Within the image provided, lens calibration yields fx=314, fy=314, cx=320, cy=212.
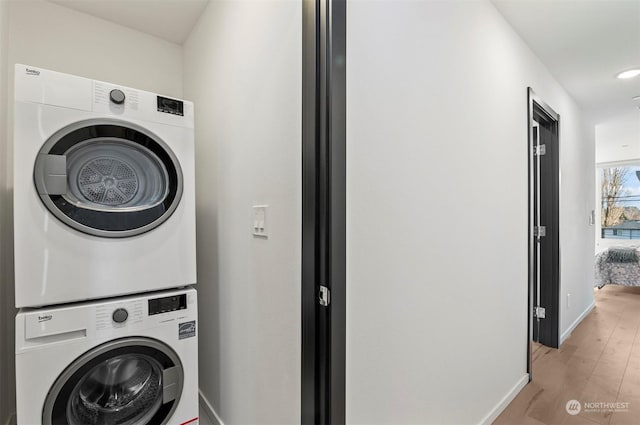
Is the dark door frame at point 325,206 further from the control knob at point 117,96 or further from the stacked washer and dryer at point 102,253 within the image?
the control knob at point 117,96

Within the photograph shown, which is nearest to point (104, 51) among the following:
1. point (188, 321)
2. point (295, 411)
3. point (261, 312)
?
point (188, 321)

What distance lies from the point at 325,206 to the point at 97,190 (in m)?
1.02

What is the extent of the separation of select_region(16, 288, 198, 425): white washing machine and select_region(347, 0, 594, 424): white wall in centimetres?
85

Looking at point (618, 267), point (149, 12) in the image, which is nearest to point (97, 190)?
point (149, 12)

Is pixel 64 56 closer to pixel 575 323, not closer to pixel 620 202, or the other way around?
pixel 575 323

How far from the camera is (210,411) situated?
5.91ft

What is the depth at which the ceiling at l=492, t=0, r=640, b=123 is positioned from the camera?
71.7 inches

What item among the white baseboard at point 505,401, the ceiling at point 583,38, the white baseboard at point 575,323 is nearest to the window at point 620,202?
the white baseboard at point 575,323

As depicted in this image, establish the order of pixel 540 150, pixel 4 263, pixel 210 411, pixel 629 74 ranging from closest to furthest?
pixel 4 263 → pixel 210 411 → pixel 629 74 → pixel 540 150

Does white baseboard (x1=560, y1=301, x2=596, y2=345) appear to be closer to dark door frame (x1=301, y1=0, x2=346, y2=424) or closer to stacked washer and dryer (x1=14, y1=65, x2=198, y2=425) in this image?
dark door frame (x1=301, y1=0, x2=346, y2=424)

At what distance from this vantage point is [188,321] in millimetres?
1455

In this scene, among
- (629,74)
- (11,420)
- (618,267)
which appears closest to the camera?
(11,420)

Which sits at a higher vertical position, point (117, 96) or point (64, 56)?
point (64, 56)

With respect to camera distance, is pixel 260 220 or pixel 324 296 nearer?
pixel 324 296
